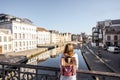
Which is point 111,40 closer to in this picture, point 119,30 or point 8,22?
point 119,30

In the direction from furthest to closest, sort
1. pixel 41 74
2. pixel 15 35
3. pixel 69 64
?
pixel 15 35
pixel 41 74
pixel 69 64

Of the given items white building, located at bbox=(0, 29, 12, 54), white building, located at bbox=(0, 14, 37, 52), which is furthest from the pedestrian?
white building, located at bbox=(0, 14, 37, 52)

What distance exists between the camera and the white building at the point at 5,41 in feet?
134

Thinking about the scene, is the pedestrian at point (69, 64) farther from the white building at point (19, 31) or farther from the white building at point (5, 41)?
the white building at point (19, 31)

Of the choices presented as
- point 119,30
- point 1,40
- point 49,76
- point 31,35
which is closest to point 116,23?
point 119,30

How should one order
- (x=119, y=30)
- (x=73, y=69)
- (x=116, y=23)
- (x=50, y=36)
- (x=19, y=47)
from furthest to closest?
1. (x=50, y=36)
2. (x=116, y=23)
3. (x=119, y=30)
4. (x=19, y=47)
5. (x=73, y=69)

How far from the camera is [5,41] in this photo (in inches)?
1689

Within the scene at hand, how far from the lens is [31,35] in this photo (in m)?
63.5

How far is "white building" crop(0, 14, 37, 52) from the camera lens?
48.5 meters

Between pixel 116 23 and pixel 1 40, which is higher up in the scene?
pixel 116 23

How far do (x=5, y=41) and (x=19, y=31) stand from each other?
10198mm

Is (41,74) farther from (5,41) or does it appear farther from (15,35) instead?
(15,35)

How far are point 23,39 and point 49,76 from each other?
2064 inches

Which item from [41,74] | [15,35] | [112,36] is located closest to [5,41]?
[15,35]
